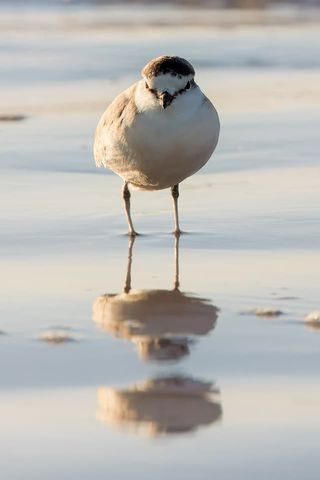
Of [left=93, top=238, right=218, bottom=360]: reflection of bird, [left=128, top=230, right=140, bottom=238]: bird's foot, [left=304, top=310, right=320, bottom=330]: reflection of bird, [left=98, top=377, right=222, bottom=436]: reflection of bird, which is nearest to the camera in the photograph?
[left=98, top=377, right=222, bottom=436]: reflection of bird

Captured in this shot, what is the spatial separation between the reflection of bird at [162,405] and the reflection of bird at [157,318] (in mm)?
314

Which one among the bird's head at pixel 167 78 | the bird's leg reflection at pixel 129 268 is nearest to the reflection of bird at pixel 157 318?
the bird's leg reflection at pixel 129 268

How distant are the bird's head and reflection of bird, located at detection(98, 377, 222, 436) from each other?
216 centimetres

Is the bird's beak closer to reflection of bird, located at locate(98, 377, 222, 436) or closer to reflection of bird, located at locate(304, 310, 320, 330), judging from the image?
reflection of bird, located at locate(304, 310, 320, 330)

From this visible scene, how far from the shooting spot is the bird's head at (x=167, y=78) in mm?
5852

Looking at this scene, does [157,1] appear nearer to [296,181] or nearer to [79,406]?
[296,181]

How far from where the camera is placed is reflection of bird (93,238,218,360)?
172 inches

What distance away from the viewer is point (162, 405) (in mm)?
3723

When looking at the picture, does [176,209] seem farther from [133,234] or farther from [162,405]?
[162,405]

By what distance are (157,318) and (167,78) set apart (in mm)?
1524

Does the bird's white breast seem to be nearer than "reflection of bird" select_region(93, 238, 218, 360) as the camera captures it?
No

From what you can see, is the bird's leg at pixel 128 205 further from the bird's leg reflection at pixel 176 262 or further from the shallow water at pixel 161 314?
the bird's leg reflection at pixel 176 262

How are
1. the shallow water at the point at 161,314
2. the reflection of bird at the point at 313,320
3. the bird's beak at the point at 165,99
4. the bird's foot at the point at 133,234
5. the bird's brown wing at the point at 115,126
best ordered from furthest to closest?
1. the bird's foot at the point at 133,234
2. the bird's brown wing at the point at 115,126
3. the bird's beak at the point at 165,99
4. the reflection of bird at the point at 313,320
5. the shallow water at the point at 161,314

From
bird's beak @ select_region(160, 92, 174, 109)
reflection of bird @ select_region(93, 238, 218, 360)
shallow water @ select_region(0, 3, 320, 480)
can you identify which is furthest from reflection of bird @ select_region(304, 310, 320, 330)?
bird's beak @ select_region(160, 92, 174, 109)
